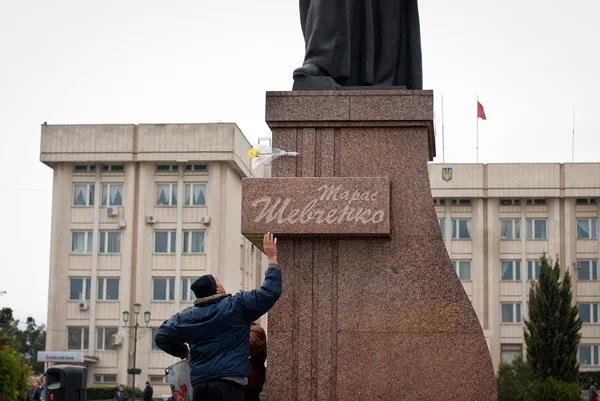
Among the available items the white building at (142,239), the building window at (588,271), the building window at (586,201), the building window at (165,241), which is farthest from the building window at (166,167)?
the building window at (588,271)

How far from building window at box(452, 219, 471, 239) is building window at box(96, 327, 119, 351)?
2078 centimetres

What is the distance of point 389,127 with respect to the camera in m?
8.55

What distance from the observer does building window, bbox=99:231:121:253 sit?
56.9m

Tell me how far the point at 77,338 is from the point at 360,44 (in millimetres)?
48832

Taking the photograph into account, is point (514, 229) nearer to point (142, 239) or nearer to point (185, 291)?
point (185, 291)

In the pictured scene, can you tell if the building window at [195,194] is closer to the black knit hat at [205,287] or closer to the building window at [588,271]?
the building window at [588,271]

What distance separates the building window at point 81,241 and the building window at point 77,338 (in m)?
4.29

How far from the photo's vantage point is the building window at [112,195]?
57.6m

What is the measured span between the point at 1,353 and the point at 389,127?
23.3 meters

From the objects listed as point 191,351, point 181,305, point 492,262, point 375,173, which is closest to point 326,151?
point 375,173

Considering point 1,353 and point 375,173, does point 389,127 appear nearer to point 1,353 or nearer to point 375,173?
point 375,173

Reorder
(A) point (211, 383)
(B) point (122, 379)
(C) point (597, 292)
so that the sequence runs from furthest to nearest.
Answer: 1. (C) point (597, 292)
2. (B) point (122, 379)
3. (A) point (211, 383)

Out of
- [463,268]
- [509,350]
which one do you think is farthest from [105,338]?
[509,350]

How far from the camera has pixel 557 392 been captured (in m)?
36.1
